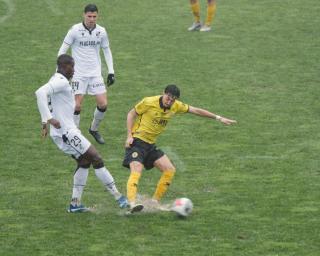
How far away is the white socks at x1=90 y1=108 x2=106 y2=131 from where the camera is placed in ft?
58.6

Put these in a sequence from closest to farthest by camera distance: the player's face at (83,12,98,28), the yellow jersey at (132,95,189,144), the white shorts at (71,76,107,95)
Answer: the yellow jersey at (132,95,189,144) < the player's face at (83,12,98,28) < the white shorts at (71,76,107,95)

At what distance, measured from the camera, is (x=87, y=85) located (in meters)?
17.7

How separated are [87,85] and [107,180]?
414 centimetres

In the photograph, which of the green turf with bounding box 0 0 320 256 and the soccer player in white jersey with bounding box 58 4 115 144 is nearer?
the green turf with bounding box 0 0 320 256

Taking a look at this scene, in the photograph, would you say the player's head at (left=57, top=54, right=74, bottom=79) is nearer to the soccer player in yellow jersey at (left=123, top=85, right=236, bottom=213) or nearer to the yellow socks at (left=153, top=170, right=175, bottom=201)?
the soccer player in yellow jersey at (left=123, top=85, right=236, bottom=213)

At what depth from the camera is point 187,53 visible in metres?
24.0

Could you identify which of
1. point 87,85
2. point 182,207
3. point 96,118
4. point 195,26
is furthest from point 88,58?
point 195,26

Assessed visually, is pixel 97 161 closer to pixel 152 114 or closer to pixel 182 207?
pixel 152 114

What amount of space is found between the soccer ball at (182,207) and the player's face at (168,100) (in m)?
1.45

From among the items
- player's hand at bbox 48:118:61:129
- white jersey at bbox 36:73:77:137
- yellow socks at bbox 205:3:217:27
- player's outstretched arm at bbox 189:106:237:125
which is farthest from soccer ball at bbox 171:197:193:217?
yellow socks at bbox 205:3:217:27

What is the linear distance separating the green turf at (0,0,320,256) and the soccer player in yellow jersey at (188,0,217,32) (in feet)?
1.06

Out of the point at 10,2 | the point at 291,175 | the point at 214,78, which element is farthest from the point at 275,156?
the point at 10,2

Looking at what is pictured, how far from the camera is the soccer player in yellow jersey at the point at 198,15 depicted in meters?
25.2

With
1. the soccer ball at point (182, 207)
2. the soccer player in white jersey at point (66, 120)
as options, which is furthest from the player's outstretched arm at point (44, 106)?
the soccer ball at point (182, 207)
